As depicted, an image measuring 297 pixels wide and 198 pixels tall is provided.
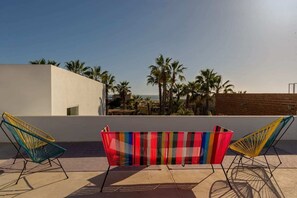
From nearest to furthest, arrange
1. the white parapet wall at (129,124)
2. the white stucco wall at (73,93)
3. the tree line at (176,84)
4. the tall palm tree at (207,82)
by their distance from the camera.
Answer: the white parapet wall at (129,124)
the white stucco wall at (73,93)
the tree line at (176,84)
the tall palm tree at (207,82)

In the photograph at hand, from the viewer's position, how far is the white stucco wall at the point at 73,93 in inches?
344

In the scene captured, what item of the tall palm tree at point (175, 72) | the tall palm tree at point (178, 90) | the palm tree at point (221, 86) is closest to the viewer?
the tall palm tree at point (175, 72)

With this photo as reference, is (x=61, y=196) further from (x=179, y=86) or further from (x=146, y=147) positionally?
(x=179, y=86)

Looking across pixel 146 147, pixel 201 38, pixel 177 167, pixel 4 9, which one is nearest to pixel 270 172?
pixel 177 167

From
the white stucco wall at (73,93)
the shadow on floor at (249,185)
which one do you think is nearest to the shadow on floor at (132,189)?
the shadow on floor at (249,185)

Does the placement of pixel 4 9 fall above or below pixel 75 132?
above

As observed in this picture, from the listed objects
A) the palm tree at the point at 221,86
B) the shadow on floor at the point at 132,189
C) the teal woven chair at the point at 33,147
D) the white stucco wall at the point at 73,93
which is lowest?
the shadow on floor at the point at 132,189

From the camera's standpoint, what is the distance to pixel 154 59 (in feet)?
87.1

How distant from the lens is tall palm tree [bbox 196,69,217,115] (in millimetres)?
28031

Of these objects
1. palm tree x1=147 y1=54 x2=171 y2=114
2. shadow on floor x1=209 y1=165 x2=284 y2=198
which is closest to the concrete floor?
shadow on floor x1=209 y1=165 x2=284 y2=198

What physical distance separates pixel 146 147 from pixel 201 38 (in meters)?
10.6

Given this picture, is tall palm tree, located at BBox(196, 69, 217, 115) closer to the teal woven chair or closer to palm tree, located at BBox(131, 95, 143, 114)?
palm tree, located at BBox(131, 95, 143, 114)

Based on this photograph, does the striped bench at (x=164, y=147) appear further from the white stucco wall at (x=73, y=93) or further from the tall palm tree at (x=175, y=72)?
the tall palm tree at (x=175, y=72)

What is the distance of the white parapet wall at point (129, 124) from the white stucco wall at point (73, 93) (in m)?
2.16
